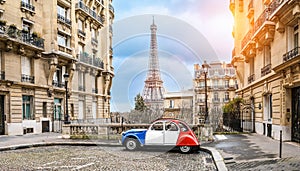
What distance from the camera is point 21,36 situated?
73.1 feet

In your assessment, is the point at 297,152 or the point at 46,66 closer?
the point at 297,152

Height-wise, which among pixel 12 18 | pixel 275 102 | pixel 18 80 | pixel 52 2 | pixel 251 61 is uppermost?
pixel 52 2

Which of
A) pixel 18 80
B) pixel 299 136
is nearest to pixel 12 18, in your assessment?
pixel 18 80

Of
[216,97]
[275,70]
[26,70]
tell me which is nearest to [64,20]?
Result: [26,70]

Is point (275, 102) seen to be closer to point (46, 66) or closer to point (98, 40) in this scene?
point (46, 66)

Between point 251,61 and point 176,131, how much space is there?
14.6 m

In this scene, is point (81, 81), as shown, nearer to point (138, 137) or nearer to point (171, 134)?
point (138, 137)

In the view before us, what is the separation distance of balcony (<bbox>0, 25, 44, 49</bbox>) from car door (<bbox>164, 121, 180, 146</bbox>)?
49.4ft

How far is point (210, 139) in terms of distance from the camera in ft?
49.8

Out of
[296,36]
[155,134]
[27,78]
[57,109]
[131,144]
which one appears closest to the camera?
[155,134]

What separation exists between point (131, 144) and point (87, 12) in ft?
80.0

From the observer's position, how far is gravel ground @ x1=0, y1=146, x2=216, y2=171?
29.6 feet

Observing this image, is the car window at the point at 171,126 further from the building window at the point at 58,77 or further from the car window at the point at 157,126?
the building window at the point at 58,77

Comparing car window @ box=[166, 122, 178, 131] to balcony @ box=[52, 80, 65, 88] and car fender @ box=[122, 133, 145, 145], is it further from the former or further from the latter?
balcony @ box=[52, 80, 65, 88]
